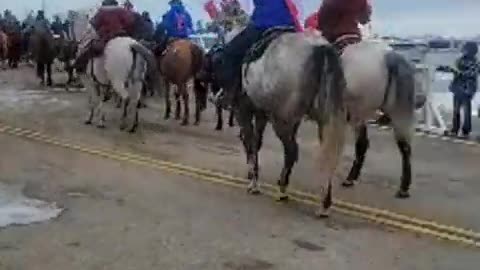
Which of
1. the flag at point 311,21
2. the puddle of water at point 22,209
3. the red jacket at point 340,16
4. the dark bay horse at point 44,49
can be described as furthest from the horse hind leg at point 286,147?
the dark bay horse at point 44,49

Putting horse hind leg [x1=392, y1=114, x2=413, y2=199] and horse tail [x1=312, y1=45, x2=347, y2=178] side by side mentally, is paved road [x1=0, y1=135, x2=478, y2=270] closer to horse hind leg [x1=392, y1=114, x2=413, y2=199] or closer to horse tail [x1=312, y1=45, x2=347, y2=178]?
horse tail [x1=312, y1=45, x2=347, y2=178]

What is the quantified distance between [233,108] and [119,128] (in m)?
5.98

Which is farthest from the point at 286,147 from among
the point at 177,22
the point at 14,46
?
the point at 14,46

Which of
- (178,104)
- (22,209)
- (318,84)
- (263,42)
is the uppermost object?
(263,42)

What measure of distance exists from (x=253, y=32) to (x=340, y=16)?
1032mm

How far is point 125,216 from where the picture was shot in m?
9.06

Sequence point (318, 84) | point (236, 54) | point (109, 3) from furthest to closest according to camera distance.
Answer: point (109, 3) < point (236, 54) < point (318, 84)

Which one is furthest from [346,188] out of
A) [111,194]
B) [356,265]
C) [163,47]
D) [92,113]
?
[163,47]

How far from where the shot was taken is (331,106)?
30.0 ft

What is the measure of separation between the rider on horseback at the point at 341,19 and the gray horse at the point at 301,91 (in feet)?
3.12

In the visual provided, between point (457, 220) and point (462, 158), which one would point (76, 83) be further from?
point (457, 220)

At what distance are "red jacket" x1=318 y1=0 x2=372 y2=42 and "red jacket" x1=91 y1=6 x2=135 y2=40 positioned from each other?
6.40 m

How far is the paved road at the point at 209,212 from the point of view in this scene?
7.61 meters

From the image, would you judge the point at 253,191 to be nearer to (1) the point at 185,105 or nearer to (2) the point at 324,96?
(2) the point at 324,96
